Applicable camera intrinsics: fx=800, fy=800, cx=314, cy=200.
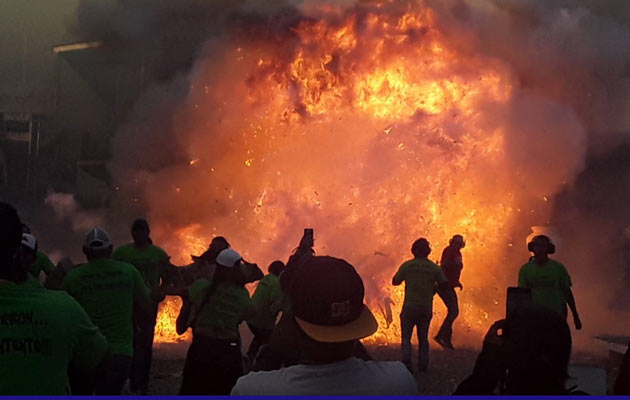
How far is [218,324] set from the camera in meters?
6.09

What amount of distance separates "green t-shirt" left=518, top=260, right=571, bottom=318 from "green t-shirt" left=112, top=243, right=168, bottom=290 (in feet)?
11.9

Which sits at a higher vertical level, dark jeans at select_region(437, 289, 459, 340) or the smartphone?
the smartphone

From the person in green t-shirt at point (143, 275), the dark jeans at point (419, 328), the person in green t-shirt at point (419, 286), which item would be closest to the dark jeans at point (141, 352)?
the person in green t-shirt at point (143, 275)

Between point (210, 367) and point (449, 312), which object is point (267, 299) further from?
point (449, 312)

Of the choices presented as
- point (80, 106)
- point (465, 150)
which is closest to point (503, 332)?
point (465, 150)

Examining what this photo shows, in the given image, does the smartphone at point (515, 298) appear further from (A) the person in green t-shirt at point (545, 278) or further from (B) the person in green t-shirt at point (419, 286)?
(B) the person in green t-shirt at point (419, 286)

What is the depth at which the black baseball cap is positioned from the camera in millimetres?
2494

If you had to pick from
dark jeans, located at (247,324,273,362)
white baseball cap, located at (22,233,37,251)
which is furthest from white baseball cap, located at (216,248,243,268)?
white baseball cap, located at (22,233,37,251)

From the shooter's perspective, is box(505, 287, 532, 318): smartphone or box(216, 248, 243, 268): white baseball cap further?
box(216, 248, 243, 268): white baseball cap

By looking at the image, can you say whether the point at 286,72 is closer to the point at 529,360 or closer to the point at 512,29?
the point at 512,29

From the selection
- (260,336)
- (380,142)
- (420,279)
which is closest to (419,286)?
(420,279)

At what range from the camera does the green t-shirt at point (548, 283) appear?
805 centimetres

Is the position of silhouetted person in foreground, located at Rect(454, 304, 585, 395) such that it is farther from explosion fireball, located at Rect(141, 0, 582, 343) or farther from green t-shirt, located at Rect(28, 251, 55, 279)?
explosion fireball, located at Rect(141, 0, 582, 343)

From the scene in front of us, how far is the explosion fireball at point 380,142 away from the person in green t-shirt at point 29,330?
441 inches
